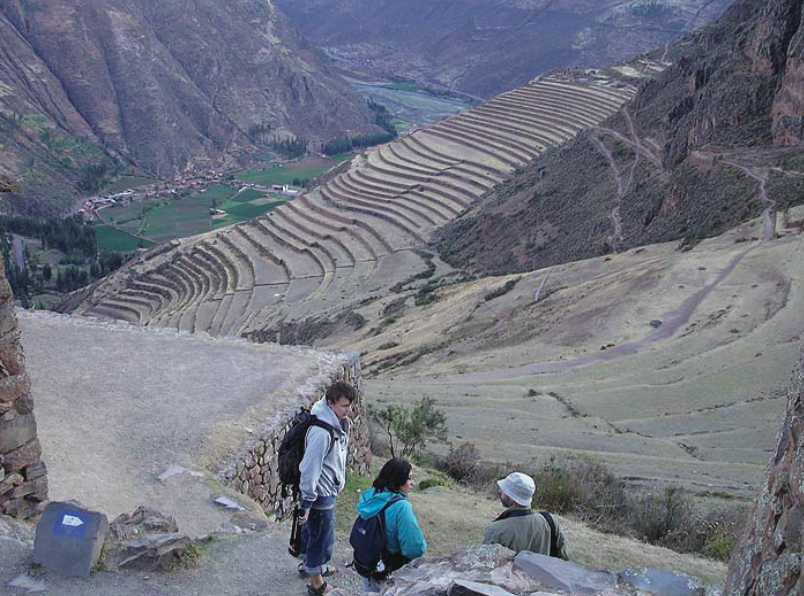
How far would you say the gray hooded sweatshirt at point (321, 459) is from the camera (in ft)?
18.0

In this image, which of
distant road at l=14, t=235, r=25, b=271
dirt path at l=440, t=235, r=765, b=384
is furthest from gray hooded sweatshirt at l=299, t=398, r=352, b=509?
distant road at l=14, t=235, r=25, b=271

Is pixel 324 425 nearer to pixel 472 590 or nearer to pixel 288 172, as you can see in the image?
pixel 472 590

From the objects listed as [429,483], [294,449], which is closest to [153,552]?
[294,449]

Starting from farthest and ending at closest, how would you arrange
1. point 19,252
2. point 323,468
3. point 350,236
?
point 19,252 < point 350,236 < point 323,468

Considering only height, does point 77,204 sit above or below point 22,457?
above

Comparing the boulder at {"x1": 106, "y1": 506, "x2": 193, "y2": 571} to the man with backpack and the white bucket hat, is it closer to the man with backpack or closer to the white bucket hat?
the man with backpack

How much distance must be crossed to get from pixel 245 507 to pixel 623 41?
126 m

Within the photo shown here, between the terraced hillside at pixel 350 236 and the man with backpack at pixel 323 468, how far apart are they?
2170 centimetres

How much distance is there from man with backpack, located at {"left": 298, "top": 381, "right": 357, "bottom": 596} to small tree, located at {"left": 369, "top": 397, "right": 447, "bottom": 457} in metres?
5.23

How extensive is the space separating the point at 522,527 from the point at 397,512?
745 mm

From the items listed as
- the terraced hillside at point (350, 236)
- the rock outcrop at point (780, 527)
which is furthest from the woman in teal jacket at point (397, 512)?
the terraced hillside at point (350, 236)

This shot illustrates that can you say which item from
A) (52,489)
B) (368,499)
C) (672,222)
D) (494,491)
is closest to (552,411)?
(494,491)

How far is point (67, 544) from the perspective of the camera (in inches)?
230

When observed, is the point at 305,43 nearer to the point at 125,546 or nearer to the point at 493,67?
the point at 493,67
